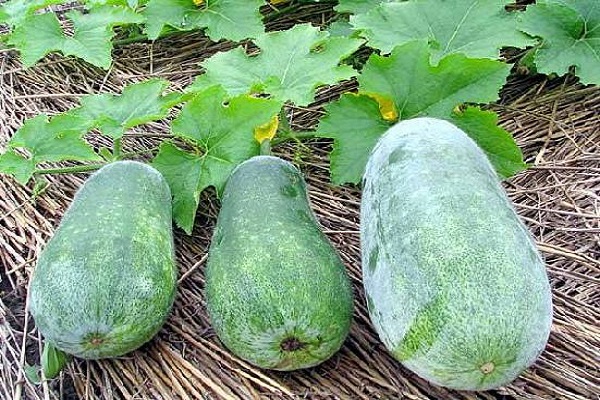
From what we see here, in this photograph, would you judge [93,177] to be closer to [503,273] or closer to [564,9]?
[503,273]

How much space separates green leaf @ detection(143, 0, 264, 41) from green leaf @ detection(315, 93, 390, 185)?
924 mm

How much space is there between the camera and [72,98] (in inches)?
131

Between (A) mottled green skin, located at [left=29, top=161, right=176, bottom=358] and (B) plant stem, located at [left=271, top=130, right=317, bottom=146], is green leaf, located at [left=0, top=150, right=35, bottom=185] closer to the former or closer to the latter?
(A) mottled green skin, located at [left=29, top=161, right=176, bottom=358]

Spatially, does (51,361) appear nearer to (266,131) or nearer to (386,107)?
(266,131)

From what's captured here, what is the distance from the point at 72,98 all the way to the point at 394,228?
79.2 inches

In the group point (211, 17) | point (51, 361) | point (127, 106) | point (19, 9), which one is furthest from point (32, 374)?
point (19, 9)

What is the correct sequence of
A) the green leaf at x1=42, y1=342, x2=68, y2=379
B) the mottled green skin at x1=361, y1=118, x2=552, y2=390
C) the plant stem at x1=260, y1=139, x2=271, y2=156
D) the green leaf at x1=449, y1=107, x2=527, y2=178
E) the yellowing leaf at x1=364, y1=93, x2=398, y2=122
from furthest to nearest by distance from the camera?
the plant stem at x1=260, y1=139, x2=271, y2=156 → the yellowing leaf at x1=364, y1=93, x2=398, y2=122 → the green leaf at x1=449, y1=107, x2=527, y2=178 → the green leaf at x1=42, y1=342, x2=68, y2=379 → the mottled green skin at x1=361, y1=118, x2=552, y2=390

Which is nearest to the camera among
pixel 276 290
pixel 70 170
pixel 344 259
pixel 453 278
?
pixel 453 278

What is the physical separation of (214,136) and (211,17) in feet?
3.55

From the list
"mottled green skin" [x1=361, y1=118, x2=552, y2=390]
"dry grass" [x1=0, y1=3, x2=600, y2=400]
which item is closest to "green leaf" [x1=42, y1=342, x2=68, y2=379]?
"dry grass" [x1=0, y1=3, x2=600, y2=400]

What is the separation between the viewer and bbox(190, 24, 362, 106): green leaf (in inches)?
101

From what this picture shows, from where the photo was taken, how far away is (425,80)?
2.46 m

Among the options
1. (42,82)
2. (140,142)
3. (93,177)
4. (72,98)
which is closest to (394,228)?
(93,177)

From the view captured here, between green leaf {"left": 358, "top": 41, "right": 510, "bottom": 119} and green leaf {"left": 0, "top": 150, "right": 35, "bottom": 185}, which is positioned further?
green leaf {"left": 0, "top": 150, "right": 35, "bottom": 185}
